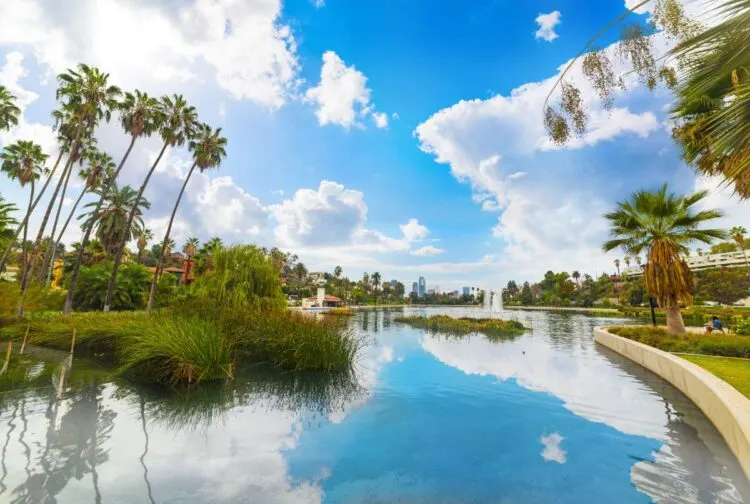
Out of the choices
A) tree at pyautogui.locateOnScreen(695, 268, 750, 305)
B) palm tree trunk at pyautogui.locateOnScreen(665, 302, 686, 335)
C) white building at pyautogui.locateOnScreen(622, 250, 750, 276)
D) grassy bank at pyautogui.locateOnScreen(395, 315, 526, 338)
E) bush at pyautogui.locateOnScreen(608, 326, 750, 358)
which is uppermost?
white building at pyautogui.locateOnScreen(622, 250, 750, 276)

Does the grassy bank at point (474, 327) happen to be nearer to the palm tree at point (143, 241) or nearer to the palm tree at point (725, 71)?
the palm tree at point (725, 71)

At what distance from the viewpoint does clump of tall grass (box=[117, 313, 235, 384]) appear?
9.39 meters

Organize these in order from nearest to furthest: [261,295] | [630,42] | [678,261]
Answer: [630,42] → [678,261] → [261,295]

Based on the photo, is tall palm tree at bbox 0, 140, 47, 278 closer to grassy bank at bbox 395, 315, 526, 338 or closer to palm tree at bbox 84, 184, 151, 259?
palm tree at bbox 84, 184, 151, 259

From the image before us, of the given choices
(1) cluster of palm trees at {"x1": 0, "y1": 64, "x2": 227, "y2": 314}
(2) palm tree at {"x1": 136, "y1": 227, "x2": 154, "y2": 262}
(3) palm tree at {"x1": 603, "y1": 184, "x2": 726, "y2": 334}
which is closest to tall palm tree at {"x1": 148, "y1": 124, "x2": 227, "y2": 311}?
(1) cluster of palm trees at {"x1": 0, "y1": 64, "x2": 227, "y2": 314}

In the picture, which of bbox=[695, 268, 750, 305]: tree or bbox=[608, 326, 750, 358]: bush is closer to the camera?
bbox=[608, 326, 750, 358]: bush

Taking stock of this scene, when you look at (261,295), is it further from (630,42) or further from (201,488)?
(630,42)

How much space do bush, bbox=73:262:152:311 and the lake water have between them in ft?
82.2

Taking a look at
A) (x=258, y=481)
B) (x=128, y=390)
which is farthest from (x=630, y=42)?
(x=128, y=390)

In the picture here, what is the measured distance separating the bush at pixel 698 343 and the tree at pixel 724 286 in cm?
6631

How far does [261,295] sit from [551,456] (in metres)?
20.3

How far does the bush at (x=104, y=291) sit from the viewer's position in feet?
99.3

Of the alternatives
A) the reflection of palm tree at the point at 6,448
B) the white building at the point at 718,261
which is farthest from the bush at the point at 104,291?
the white building at the point at 718,261

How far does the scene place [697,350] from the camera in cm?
1301
